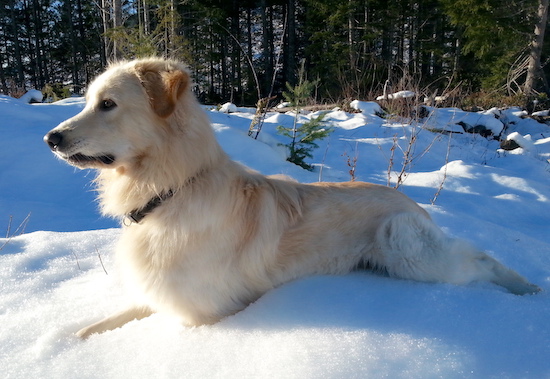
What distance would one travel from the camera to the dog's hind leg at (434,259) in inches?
94.1

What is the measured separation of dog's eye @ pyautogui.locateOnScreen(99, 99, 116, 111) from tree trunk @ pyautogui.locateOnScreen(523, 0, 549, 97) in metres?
17.5

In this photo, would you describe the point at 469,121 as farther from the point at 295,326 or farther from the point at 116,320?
the point at 116,320

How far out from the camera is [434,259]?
2400mm

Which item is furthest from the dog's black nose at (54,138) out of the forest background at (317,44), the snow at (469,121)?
the snow at (469,121)

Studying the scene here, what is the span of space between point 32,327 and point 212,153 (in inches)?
56.3

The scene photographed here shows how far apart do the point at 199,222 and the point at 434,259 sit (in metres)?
1.49

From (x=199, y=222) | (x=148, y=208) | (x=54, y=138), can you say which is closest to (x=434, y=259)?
(x=199, y=222)

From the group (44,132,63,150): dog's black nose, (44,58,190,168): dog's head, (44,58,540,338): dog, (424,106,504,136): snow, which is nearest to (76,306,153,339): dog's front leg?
(44,58,540,338): dog

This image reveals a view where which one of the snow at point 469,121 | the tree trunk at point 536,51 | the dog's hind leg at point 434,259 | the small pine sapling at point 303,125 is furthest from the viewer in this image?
the tree trunk at point 536,51

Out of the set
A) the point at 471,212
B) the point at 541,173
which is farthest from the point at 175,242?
the point at 541,173

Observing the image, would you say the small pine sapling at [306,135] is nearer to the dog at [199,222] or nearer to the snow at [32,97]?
the dog at [199,222]

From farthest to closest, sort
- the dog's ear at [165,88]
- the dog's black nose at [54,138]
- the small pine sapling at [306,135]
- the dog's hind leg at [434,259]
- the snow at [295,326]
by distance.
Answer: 1. the small pine sapling at [306,135]
2. the dog's hind leg at [434,259]
3. the dog's ear at [165,88]
4. the dog's black nose at [54,138]
5. the snow at [295,326]

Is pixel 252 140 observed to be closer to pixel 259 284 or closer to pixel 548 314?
pixel 259 284

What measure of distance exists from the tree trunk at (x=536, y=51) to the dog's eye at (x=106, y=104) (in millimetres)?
17457
